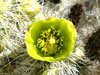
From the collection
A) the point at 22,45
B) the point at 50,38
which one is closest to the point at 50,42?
the point at 50,38

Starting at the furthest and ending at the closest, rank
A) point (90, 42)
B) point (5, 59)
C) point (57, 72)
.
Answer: point (90, 42) → point (5, 59) → point (57, 72)

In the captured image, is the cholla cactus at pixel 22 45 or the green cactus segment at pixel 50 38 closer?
the green cactus segment at pixel 50 38

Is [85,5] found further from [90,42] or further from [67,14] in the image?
[90,42]

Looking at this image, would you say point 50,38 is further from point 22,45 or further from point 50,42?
point 22,45

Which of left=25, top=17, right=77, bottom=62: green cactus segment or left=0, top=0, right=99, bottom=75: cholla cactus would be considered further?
left=0, top=0, right=99, bottom=75: cholla cactus

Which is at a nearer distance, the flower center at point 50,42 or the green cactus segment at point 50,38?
the green cactus segment at point 50,38

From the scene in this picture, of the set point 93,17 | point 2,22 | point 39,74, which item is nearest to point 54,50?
point 39,74
